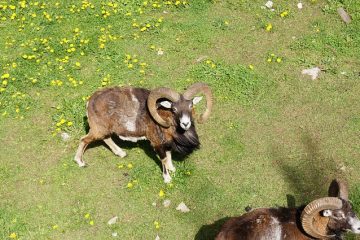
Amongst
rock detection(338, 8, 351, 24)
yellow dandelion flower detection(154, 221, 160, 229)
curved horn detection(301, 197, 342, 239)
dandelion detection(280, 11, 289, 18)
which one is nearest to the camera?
curved horn detection(301, 197, 342, 239)

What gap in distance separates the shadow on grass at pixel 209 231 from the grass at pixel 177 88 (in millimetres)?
34

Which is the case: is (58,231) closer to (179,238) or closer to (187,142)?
(179,238)

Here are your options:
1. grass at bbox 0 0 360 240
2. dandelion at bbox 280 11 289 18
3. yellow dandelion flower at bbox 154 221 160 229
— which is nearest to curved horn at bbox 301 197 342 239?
grass at bbox 0 0 360 240

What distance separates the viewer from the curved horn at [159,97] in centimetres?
919

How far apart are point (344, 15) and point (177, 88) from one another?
582 cm

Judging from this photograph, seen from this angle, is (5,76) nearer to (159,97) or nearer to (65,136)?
(65,136)

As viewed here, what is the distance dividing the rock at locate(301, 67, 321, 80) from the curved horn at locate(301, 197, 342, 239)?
607 cm

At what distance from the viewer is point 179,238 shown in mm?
9516

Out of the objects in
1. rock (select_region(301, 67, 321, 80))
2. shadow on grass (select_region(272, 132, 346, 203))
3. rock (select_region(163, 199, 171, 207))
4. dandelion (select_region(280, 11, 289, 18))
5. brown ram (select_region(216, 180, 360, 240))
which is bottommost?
rock (select_region(163, 199, 171, 207))

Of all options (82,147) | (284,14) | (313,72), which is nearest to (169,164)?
(82,147)

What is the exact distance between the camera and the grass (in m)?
10.0

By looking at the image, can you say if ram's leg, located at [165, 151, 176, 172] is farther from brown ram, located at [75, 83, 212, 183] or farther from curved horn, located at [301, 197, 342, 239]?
curved horn, located at [301, 197, 342, 239]

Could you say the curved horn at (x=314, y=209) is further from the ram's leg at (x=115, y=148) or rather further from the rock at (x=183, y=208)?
the ram's leg at (x=115, y=148)

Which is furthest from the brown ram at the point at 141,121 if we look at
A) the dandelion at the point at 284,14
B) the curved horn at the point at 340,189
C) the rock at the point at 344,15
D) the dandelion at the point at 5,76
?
the rock at the point at 344,15
